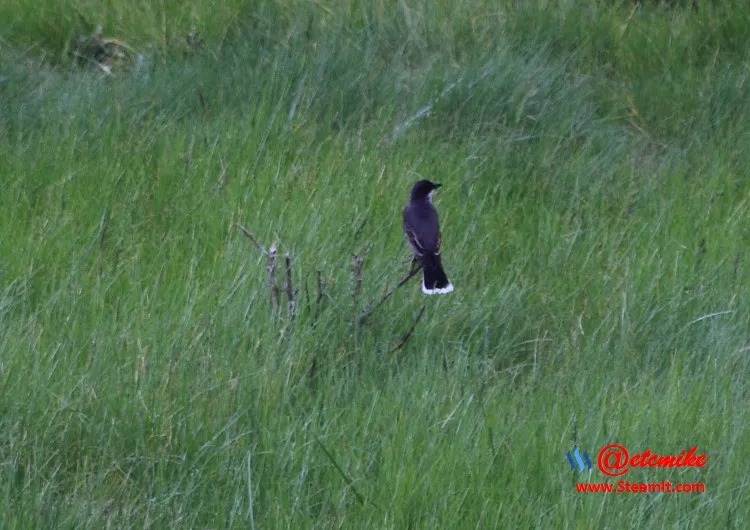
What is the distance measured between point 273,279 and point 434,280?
544 millimetres

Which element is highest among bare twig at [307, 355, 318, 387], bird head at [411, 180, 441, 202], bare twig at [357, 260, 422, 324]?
bird head at [411, 180, 441, 202]

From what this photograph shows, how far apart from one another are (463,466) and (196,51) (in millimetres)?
3262

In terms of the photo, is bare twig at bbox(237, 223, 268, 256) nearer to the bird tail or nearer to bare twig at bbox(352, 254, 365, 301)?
bare twig at bbox(352, 254, 365, 301)

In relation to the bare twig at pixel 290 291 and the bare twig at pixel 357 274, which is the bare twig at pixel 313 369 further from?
the bare twig at pixel 357 274

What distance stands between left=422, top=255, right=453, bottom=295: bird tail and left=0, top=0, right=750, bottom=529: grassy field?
0.31 feet

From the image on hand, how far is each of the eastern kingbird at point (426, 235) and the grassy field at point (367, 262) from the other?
0.37 feet

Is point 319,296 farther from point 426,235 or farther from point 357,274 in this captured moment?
point 426,235

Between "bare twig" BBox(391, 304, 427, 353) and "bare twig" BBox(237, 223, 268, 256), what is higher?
"bare twig" BBox(237, 223, 268, 256)

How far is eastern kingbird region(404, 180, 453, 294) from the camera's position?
3.69m

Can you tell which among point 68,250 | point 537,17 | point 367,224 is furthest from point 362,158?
point 537,17

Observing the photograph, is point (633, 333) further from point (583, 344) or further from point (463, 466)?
point (463, 466)

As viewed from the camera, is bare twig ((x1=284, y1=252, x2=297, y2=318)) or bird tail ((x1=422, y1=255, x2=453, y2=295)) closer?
bare twig ((x1=284, y1=252, x2=297, y2=318))

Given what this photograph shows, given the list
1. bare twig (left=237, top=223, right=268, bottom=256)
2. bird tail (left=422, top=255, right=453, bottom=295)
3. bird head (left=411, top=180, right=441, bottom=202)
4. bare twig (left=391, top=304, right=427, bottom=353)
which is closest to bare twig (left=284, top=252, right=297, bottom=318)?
bare twig (left=237, top=223, right=268, bottom=256)

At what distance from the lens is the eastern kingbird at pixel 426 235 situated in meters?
3.69
